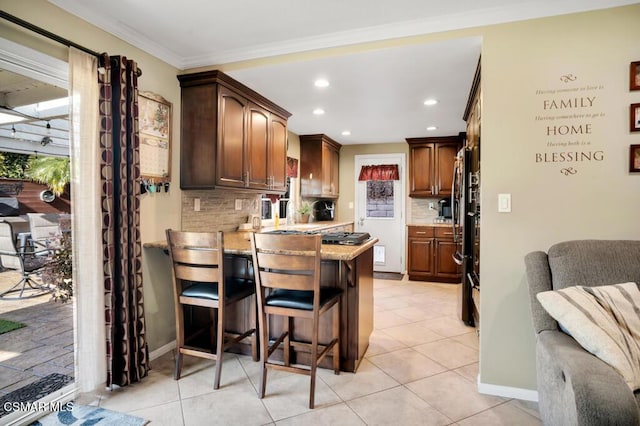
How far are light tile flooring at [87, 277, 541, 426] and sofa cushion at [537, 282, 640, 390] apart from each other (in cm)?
79

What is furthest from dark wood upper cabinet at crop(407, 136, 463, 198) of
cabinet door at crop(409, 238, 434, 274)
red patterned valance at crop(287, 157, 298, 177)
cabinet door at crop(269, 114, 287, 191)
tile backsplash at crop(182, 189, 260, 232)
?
tile backsplash at crop(182, 189, 260, 232)

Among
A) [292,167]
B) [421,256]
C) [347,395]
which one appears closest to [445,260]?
[421,256]

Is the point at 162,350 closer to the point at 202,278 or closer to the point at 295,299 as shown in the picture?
the point at 202,278

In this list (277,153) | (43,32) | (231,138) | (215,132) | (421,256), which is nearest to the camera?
(43,32)

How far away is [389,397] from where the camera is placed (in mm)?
2211

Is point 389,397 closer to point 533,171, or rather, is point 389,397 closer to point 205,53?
point 533,171

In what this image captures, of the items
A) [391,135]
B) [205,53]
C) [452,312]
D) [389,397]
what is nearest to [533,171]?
[389,397]

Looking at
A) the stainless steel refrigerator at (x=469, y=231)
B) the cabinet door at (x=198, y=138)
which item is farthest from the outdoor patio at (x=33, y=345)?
the stainless steel refrigerator at (x=469, y=231)

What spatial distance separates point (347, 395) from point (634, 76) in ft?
8.27

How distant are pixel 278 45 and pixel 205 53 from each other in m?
0.64

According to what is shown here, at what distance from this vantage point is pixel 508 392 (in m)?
2.25

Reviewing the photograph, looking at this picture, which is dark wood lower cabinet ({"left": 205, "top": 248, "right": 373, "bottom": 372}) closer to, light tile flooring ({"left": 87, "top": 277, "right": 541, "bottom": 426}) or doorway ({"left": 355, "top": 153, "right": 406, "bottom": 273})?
light tile flooring ({"left": 87, "top": 277, "right": 541, "bottom": 426})

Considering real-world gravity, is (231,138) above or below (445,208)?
above

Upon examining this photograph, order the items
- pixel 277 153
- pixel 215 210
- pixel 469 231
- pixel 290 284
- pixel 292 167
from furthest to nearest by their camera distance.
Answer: pixel 292 167 → pixel 277 153 → pixel 215 210 → pixel 469 231 → pixel 290 284
